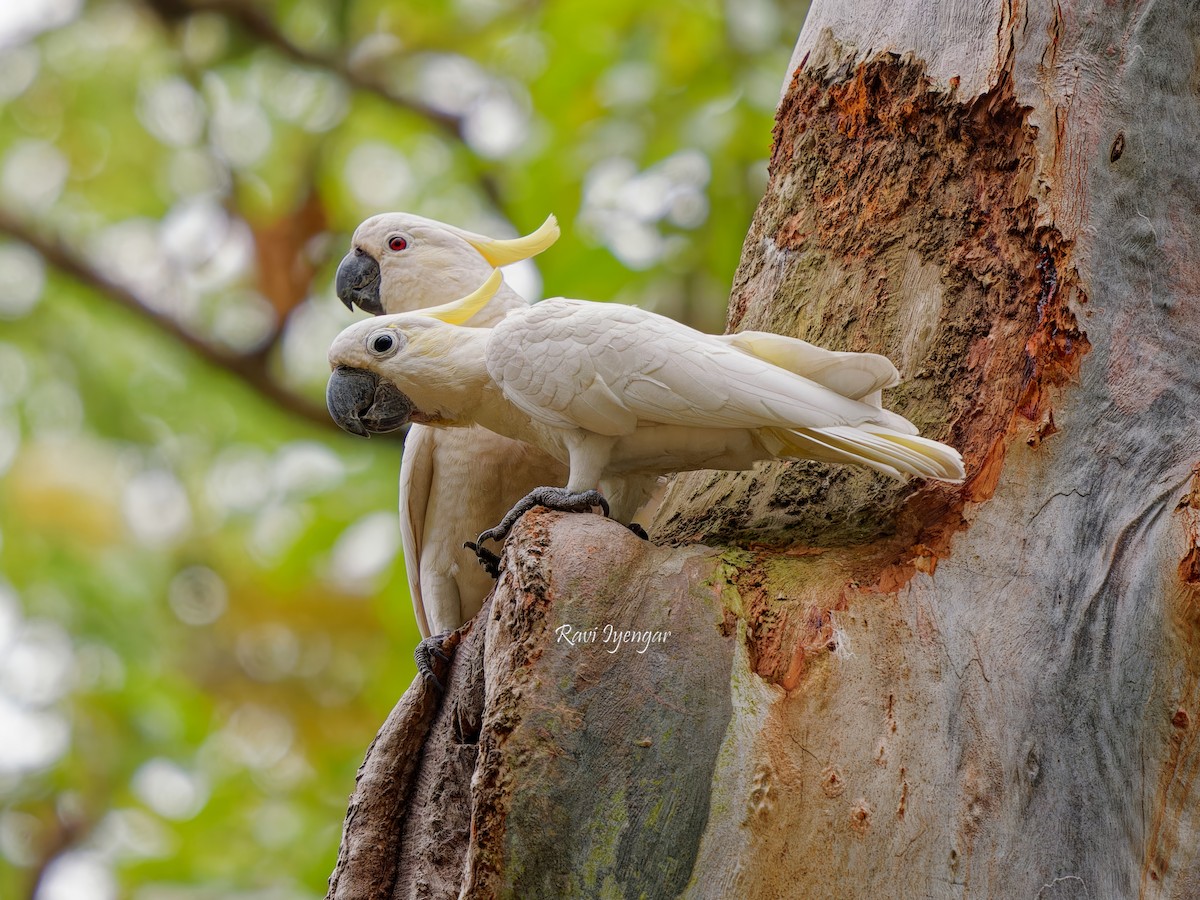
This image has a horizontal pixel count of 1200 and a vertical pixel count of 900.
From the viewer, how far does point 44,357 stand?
5.71 metres

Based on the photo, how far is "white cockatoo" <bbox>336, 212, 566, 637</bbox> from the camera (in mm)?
2711

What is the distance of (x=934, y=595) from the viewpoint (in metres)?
1.96

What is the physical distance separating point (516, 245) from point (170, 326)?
299 cm

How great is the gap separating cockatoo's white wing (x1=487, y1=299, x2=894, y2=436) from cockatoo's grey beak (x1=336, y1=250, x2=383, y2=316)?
946mm

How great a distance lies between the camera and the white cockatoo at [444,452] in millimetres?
2711

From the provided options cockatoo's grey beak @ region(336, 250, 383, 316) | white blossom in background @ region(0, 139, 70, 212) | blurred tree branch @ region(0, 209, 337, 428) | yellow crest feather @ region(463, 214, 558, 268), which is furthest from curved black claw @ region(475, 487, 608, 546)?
white blossom in background @ region(0, 139, 70, 212)

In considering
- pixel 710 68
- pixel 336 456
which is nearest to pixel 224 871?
pixel 336 456

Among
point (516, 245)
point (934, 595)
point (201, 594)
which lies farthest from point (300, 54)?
point (934, 595)

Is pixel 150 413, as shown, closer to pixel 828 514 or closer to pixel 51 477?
pixel 51 477

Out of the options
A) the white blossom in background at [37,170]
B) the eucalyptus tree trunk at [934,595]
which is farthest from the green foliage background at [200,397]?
the eucalyptus tree trunk at [934,595]

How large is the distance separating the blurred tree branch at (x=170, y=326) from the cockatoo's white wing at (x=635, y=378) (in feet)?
10.3

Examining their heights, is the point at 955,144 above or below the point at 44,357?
below

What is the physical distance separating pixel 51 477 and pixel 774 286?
13.8ft

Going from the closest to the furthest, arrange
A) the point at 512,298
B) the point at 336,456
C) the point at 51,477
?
the point at 512,298 < the point at 336,456 < the point at 51,477
